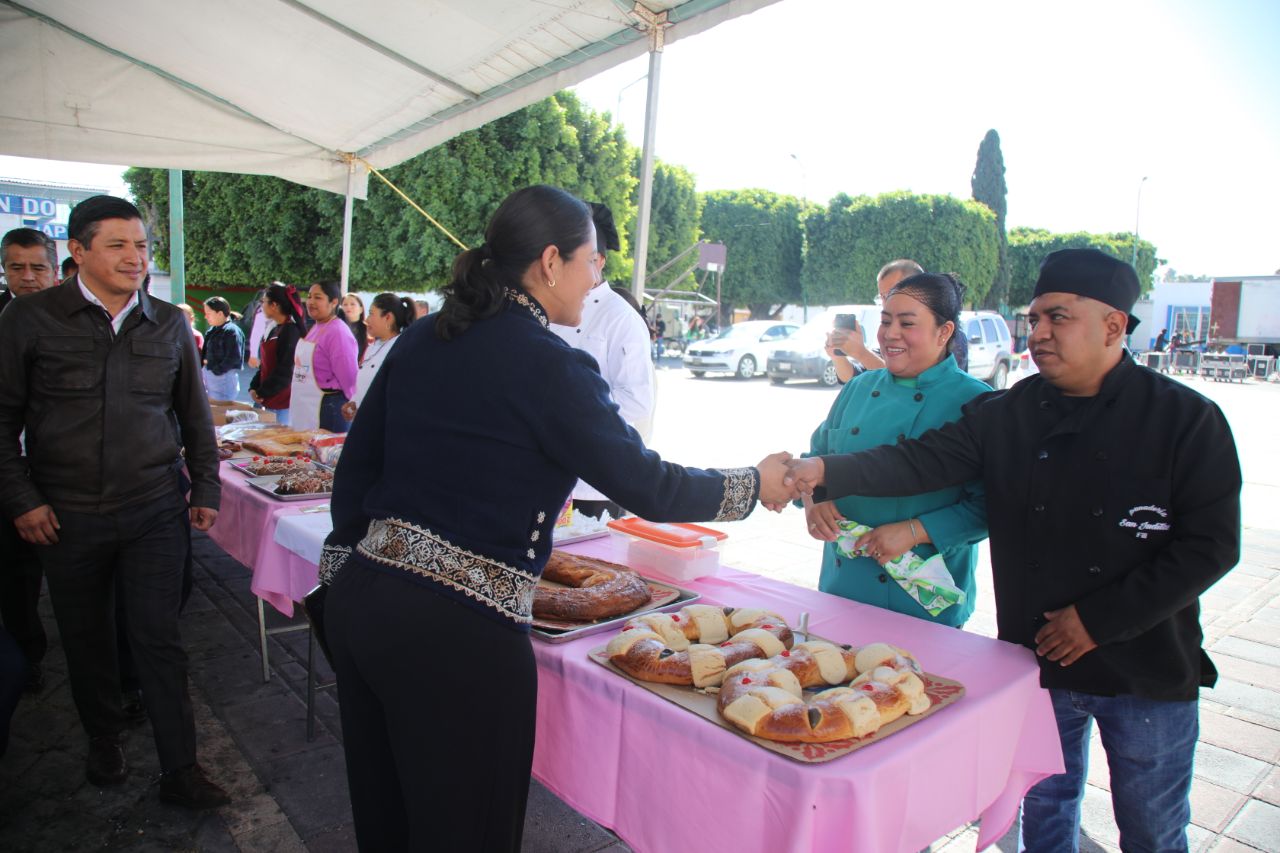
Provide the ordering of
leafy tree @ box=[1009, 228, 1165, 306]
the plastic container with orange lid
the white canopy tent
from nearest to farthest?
the plastic container with orange lid, the white canopy tent, leafy tree @ box=[1009, 228, 1165, 306]

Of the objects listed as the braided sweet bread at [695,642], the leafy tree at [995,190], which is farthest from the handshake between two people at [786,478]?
the leafy tree at [995,190]

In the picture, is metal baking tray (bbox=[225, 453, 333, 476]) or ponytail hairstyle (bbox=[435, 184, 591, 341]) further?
metal baking tray (bbox=[225, 453, 333, 476])

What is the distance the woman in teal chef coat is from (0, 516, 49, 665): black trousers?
11.7ft

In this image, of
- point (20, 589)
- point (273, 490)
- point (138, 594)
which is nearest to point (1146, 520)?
point (138, 594)

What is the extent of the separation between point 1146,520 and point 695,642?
105cm

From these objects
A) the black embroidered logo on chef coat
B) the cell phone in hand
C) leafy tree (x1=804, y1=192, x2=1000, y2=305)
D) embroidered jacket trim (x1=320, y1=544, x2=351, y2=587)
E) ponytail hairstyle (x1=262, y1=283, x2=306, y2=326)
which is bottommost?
embroidered jacket trim (x1=320, y1=544, x2=351, y2=587)

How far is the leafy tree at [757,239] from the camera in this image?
3919cm

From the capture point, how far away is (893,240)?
3516 cm

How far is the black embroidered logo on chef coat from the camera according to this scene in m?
1.77

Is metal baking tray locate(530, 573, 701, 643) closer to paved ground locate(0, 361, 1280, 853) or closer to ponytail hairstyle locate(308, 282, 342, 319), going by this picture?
paved ground locate(0, 361, 1280, 853)

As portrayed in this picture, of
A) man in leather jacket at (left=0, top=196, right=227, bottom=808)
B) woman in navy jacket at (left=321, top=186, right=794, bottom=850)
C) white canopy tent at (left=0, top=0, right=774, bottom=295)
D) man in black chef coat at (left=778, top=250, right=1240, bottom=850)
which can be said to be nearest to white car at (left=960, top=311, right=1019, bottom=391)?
white canopy tent at (left=0, top=0, right=774, bottom=295)

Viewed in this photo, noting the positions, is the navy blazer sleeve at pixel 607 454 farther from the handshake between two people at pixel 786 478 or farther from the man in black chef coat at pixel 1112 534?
the man in black chef coat at pixel 1112 534

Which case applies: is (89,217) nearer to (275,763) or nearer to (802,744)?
(275,763)

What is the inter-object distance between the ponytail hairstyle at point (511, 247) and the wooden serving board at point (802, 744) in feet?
2.70
